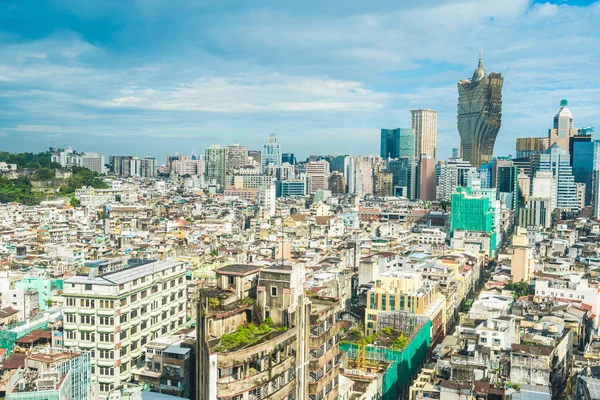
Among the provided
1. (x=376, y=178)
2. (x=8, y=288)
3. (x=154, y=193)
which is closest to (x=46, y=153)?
(x=154, y=193)

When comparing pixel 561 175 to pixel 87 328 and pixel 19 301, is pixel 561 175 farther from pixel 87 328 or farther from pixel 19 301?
pixel 87 328

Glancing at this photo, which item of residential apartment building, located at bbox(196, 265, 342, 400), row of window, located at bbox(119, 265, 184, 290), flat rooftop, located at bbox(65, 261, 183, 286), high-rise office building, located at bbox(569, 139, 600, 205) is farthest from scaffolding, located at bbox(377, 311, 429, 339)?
high-rise office building, located at bbox(569, 139, 600, 205)

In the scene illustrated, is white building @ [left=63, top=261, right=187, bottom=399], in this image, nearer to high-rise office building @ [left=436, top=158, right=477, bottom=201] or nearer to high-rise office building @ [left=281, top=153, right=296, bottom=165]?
high-rise office building @ [left=436, top=158, right=477, bottom=201]

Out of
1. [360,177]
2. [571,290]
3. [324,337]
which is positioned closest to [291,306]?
[324,337]

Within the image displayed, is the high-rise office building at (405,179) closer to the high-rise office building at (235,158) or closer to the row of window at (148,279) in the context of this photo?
the high-rise office building at (235,158)

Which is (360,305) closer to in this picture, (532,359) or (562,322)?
(562,322)

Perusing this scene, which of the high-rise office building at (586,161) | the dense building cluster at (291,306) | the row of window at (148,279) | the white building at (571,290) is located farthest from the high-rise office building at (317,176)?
the row of window at (148,279)
